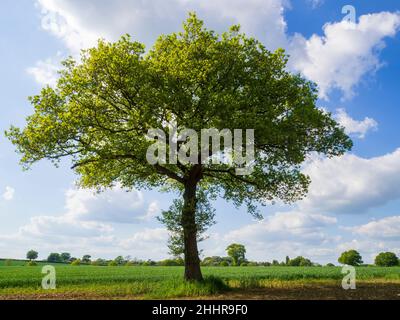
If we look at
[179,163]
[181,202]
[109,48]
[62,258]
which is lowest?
[62,258]

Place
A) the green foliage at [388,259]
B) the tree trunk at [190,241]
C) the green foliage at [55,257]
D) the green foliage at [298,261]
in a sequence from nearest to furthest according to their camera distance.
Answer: the tree trunk at [190,241] < the green foliage at [388,259] < the green foliage at [298,261] < the green foliage at [55,257]

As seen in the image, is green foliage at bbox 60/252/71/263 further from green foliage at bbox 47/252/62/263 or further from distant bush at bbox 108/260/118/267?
distant bush at bbox 108/260/118/267

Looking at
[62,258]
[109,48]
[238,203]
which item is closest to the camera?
[109,48]

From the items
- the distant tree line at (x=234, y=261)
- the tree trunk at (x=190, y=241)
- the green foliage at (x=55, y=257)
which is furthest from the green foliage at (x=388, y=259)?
the green foliage at (x=55, y=257)

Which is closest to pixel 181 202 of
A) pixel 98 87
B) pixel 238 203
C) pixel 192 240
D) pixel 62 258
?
pixel 192 240

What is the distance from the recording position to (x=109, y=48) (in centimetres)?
2783

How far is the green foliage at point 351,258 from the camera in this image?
9262 centimetres

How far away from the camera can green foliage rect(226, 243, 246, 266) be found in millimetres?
110938

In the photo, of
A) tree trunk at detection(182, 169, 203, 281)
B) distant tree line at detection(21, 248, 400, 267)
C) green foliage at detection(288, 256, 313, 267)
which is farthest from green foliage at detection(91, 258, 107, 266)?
tree trunk at detection(182, 169, 203, 281)

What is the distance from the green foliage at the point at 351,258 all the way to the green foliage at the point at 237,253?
27.0m

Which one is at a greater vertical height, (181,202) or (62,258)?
(181,202)

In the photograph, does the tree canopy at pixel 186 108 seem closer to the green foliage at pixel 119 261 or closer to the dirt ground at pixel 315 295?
the dirt ground at pixel 315 295

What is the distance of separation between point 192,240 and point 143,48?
1309cm
